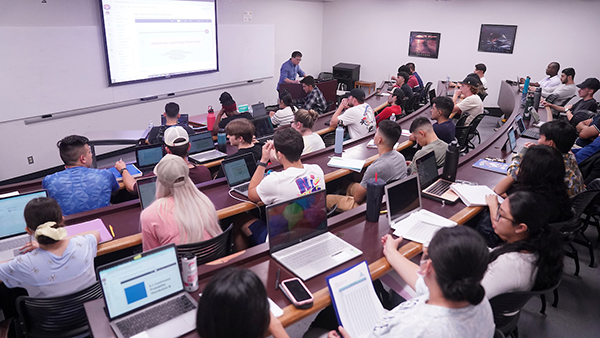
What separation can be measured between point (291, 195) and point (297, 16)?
29.1 feet

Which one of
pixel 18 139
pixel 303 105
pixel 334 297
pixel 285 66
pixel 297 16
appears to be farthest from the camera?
pixel 297 16

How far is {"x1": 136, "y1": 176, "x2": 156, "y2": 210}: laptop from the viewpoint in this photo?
2.84 metres

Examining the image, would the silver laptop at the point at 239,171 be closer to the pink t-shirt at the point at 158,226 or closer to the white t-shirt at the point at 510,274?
the pink t-shirt at the point at 158,226

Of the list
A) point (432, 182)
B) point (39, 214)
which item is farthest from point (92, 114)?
point (432, 182)

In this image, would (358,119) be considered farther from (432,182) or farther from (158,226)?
(158,226)

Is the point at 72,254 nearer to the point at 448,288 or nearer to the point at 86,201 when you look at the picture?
the point at 86,201

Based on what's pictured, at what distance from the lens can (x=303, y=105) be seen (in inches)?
306

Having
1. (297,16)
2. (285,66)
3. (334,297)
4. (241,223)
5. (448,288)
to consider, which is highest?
(297,16)

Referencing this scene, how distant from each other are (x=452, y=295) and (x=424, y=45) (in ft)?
33.1

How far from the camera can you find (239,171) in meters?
3.34

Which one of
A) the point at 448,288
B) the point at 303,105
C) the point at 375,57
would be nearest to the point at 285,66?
the point at 303,105

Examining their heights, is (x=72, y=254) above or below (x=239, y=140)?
below

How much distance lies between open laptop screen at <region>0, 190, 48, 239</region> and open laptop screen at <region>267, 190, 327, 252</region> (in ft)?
5.19

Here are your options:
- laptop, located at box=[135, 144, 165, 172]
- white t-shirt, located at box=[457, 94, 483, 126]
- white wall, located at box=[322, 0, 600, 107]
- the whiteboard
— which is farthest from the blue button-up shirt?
laptop, located at box=[135, 144, 165, 172]
